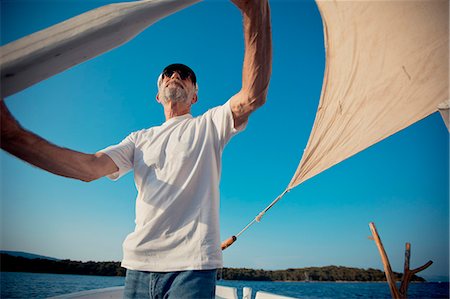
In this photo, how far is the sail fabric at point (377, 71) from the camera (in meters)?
2.92

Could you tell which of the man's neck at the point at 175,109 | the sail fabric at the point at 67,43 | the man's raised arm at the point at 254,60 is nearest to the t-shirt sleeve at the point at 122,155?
the man's neck at the point at 175,109

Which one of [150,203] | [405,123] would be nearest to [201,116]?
[150,203]

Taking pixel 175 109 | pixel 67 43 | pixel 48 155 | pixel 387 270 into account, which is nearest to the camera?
pixel 67 43

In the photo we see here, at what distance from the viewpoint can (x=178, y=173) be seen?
100cm

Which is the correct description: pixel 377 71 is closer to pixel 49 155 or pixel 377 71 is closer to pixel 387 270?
pixel 387 270

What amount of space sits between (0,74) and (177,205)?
62 cm

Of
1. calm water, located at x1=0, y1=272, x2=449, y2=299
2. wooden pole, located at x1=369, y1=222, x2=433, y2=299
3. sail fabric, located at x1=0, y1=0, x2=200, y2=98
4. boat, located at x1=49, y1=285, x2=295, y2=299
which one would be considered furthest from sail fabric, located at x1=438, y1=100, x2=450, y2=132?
calm water, located at x1=0, y1=272, x2=449, y2=299

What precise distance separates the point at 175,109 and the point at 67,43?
30.4 inches

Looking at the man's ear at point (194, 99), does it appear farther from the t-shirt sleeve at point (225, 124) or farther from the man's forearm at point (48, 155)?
the man's forearm at point (48, 155)

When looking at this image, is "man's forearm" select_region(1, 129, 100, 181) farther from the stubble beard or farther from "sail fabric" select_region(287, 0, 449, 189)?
"sail fabric" select_region(287, 0, 449, 189)

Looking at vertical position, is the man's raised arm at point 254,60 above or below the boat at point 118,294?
above

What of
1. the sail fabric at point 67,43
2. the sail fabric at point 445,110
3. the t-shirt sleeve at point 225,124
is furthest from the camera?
the sail fabric at point 445,110

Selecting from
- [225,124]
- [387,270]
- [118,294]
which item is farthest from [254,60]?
[118,294]

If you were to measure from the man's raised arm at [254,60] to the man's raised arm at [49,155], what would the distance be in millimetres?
509
